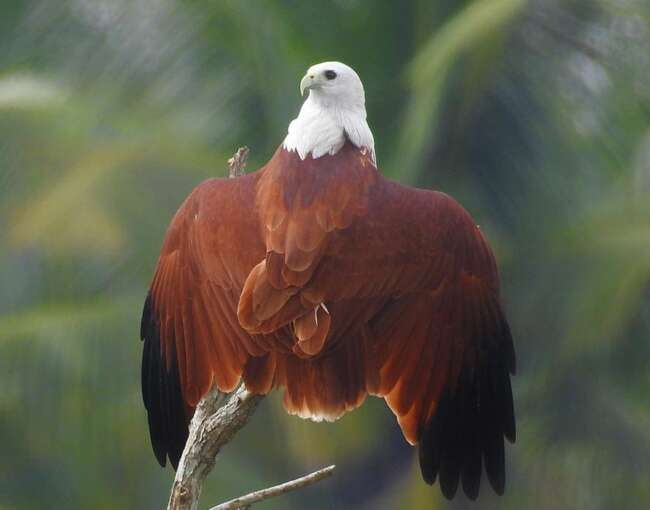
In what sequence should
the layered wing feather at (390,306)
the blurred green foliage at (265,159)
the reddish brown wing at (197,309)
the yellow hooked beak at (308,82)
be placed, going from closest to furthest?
the layered wing feather at (390,306) < the reddish brown wing at (197,309) < the yellow hooked beak at (308,82) < the blurred green foliage at (265,159)

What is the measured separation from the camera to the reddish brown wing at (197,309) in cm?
522

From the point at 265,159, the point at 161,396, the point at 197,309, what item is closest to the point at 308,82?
the point at 197,309

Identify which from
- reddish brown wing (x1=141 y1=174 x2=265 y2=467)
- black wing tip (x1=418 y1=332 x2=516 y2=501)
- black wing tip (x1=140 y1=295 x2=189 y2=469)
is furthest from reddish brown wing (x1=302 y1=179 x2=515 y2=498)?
black wing tip (x1=140 y1=295 x2=189 y2=469)

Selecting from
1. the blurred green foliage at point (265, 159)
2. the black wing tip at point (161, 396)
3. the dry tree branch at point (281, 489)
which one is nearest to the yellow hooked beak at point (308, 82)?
the black wing tip at point (161, 396)

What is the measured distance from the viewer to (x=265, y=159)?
374 inches

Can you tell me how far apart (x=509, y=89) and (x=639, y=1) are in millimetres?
873

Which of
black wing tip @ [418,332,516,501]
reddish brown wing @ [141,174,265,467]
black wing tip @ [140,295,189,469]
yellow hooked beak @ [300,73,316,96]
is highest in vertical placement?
yellow hooked beak @ [300,73,316,96]

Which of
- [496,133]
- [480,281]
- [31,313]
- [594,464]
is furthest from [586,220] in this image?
[480,281]

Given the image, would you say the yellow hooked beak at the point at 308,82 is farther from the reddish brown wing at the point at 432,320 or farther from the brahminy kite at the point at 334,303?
the reddish brown wing at the point at 432,320

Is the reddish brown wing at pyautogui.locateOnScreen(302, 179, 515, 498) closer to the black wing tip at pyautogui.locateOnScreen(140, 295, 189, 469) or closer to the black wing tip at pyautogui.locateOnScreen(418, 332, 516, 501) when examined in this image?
the black wing tip at pyautogui.locateOnScreen(418, 332, 516, 501)

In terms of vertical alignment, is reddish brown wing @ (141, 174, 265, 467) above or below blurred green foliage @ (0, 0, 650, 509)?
above

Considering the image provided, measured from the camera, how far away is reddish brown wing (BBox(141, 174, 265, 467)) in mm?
5223

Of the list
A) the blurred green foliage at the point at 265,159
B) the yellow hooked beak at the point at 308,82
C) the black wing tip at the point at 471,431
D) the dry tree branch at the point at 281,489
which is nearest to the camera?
the dry tree branch at the point at 281,489

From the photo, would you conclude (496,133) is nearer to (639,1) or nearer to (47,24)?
(639,1)
